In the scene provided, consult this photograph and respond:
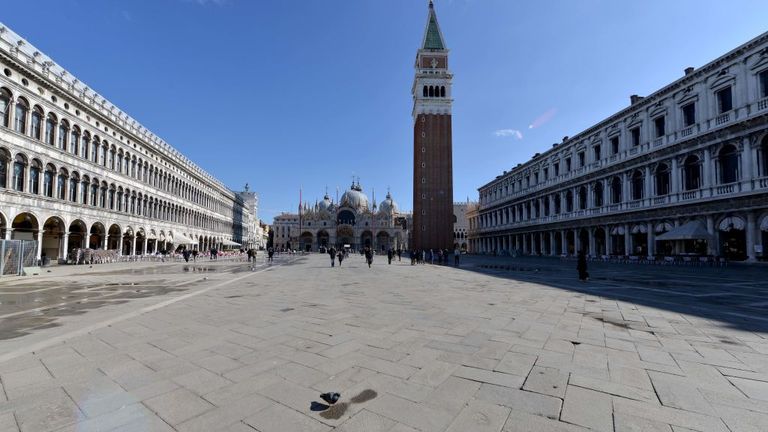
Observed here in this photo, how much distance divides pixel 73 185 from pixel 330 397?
36.4 meters

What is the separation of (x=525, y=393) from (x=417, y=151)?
214 feet

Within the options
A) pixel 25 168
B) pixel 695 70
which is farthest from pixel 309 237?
pixel 695 70

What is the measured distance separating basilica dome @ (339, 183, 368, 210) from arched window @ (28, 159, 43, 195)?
92.0 metres

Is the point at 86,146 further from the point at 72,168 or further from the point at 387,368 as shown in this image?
the point at 387,368

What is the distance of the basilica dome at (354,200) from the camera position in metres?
118

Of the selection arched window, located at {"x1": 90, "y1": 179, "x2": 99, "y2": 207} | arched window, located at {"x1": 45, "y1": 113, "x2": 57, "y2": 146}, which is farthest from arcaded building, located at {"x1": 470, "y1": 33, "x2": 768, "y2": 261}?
arched window, located at {"x1": 90, "y1": 179, "x2": 99, "y2": 207}

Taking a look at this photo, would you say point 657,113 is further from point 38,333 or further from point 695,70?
point 38,333

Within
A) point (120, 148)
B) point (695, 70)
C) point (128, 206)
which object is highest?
point (695, 70)

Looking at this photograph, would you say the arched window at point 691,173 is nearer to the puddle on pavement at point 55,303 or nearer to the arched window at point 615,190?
the arched window at point 615,190

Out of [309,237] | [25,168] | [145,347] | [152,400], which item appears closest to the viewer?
[152,400]

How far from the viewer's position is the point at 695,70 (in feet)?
88.2

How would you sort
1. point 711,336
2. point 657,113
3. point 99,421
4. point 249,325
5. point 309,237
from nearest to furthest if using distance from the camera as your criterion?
1. point 99,421
2. point 711,336
3. point 249,325
4. point 657,113
5. point 309,237

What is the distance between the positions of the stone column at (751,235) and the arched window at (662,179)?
6.94 m

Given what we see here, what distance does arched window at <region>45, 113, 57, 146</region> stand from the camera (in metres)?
26.6
